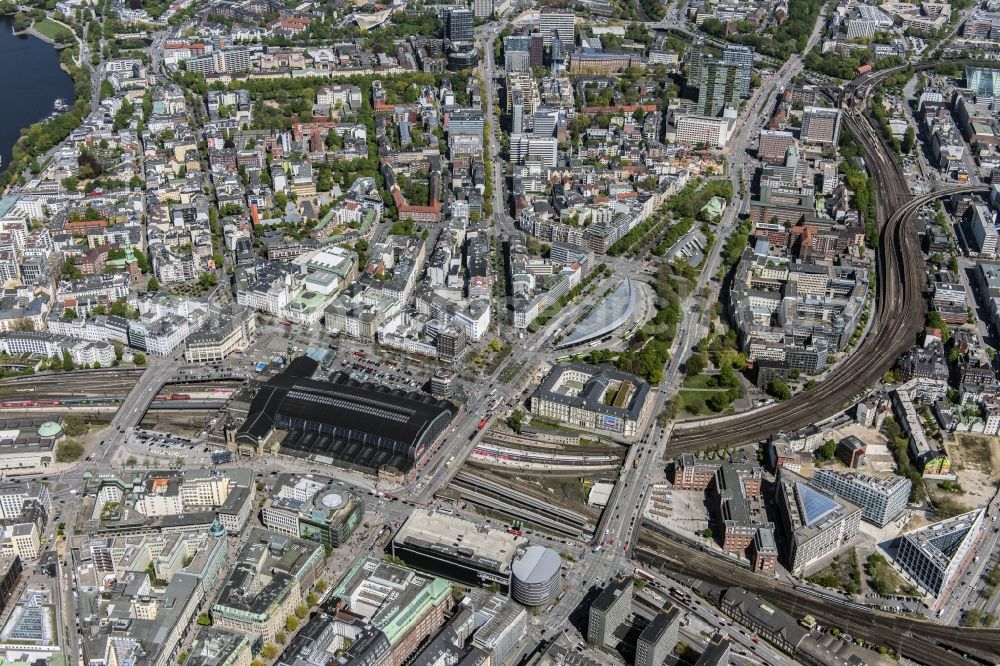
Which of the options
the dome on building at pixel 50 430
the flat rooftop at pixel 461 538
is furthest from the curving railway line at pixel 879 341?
the dome on building at pixel 50 430

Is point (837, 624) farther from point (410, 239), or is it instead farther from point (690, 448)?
point (410, 239)

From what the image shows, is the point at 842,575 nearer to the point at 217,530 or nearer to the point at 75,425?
the point at 217,530

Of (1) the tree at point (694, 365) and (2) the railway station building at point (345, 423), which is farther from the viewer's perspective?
(1) the tree at point (694, 365)

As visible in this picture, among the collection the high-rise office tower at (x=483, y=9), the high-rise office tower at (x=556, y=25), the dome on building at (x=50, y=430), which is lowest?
the dome on building at (x=50, y=430)

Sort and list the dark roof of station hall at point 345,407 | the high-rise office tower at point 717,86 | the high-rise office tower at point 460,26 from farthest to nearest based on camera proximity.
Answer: the high-rise office tower at point 460,26, the high-rise office tower at point 717,86, the dark roof of station hall at point 345,407

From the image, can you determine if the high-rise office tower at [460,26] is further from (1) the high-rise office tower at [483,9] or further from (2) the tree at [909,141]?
(2) the tree at [909,141]

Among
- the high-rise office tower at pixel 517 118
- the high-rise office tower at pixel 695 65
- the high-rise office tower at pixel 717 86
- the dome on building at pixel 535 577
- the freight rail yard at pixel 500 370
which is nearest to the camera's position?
the dome on building at pixel 535 577

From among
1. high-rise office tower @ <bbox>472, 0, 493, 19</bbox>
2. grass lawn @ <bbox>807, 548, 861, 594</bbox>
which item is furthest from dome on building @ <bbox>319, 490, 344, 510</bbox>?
high-rise office tower @ <bbox>472, 0, 493, 19</bbox>
